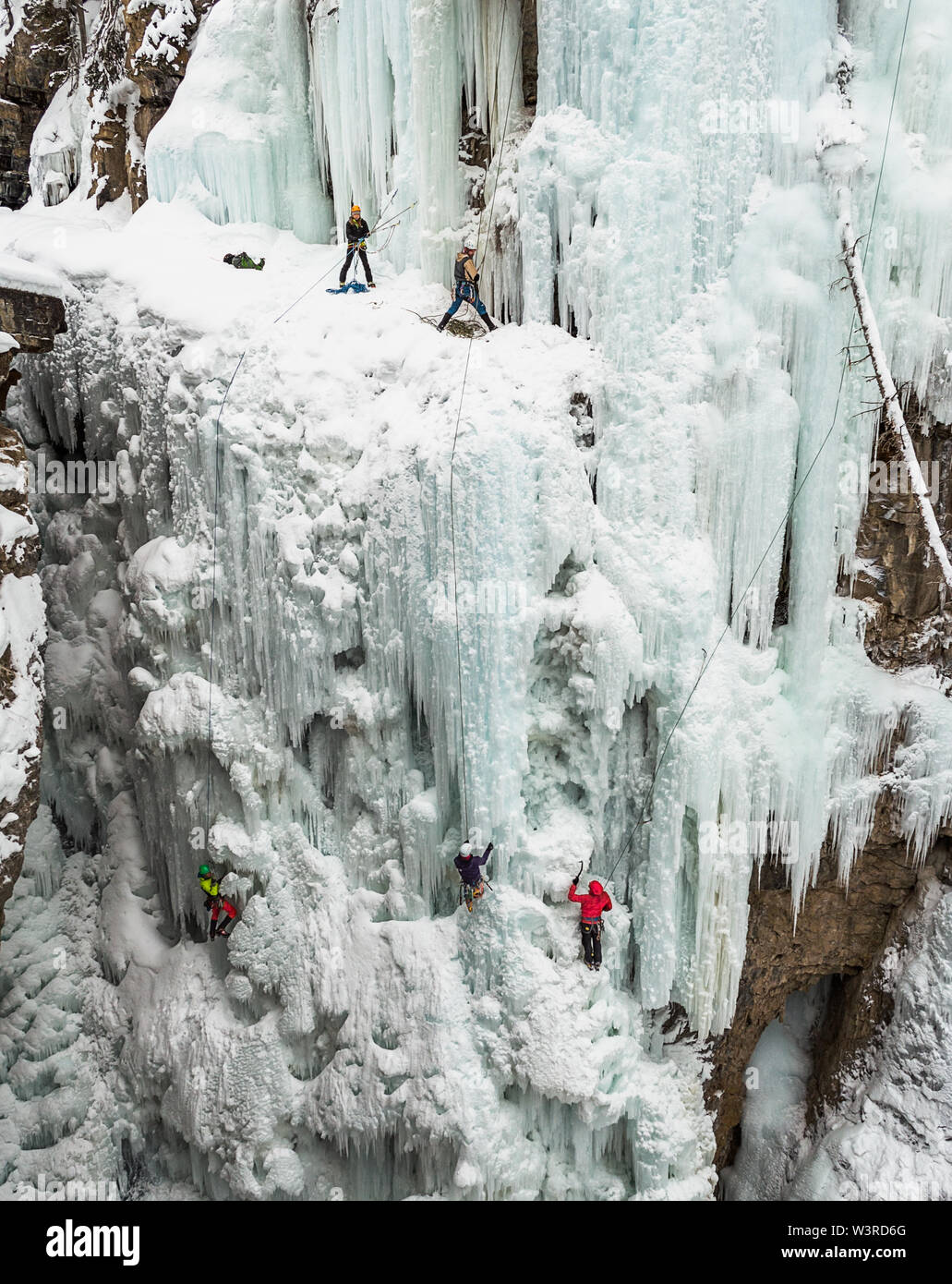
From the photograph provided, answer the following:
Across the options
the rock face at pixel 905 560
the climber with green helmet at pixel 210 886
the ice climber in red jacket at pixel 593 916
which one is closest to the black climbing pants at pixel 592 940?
the ice climber in red jacket at pixel 593 916

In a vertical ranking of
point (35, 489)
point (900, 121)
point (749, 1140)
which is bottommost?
point (749, 1140)

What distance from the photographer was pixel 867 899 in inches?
357

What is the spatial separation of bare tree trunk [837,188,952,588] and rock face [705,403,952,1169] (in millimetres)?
767

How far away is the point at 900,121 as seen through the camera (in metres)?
7.66

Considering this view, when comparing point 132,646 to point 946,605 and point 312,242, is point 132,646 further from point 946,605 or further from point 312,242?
point 946,605

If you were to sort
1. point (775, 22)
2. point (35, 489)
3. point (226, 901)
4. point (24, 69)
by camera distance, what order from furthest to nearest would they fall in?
point (24, 69) → point (35, 489) → point (226, 901) → point (775, 22)

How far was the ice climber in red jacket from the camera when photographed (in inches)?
292

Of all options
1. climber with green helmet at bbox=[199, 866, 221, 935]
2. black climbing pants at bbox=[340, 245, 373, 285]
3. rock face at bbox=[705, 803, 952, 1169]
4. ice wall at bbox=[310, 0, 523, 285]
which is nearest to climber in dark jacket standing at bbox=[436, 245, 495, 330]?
ice wall at bbox=[310, 0, 523, 285]

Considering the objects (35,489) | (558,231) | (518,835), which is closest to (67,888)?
(35,489)

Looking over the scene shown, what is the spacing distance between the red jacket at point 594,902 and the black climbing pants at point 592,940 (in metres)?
0.06

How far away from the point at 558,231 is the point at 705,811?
4.89 metres

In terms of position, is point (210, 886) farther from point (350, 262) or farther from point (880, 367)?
point (880, 367)

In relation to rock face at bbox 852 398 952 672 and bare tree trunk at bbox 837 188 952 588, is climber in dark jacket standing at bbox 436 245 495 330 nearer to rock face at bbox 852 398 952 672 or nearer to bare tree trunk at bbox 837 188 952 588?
bare tree trunk at bbox 837 188 952 588

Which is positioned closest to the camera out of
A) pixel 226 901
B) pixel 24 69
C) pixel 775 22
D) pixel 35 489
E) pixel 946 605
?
pixel 775 22
